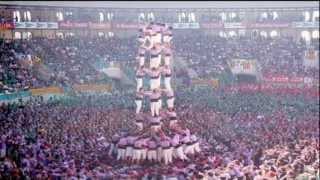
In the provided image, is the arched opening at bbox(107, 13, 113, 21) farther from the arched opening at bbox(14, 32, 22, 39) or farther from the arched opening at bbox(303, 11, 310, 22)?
the arched opening at bbox(303, 11, 310, 22)

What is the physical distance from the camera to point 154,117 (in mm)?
13938

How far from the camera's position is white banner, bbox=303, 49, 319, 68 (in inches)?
876

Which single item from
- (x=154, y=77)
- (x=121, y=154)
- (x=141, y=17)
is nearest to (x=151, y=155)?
(x=121, y=154)

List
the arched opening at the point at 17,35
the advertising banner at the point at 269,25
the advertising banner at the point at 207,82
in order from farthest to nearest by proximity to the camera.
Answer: the advertising banner at the point at 269,25 → the advertising banner at the point at 207,82 → the arched opening at the point at 17,35

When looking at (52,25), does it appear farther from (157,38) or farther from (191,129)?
(191,129)

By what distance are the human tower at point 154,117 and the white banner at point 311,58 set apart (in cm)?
927

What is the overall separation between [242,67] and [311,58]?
9.95 ft

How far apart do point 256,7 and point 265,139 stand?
23.3 ft

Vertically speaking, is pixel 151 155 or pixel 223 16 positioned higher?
pixel 223 16

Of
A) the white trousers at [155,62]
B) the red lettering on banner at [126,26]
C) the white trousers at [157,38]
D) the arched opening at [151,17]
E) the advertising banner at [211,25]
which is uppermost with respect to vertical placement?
the arched opening at [151,17]

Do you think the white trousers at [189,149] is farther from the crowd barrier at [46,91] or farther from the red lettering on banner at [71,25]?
the red lettering on banner at [71,25]

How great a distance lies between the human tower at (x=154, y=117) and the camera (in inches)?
542

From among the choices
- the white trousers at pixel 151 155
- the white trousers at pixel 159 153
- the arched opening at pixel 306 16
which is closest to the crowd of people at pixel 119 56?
the arched opening at pixel 306 16

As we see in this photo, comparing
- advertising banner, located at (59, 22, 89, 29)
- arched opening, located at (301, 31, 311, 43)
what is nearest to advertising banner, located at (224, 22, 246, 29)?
arched opening, located at (301, 31, 311, 43)
